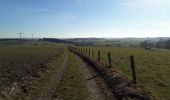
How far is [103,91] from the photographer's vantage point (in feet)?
49.1

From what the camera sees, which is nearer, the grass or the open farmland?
the grass

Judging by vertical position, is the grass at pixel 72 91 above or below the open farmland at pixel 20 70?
above

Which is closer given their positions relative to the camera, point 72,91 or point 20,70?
point 72,91

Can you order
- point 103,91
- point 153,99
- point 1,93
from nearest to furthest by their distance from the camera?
point 153,99 < point 1,93 < point 103,91

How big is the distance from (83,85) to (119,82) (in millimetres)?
2334

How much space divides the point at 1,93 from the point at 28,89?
2.16 meters

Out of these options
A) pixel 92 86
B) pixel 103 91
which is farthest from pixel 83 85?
pixel 103 91

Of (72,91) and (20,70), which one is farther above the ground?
(72,91)

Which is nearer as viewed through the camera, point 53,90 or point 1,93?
point 1,93

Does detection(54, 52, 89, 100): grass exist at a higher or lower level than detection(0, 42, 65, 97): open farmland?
higher

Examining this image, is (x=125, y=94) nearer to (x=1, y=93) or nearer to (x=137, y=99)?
(x=137, y=99)

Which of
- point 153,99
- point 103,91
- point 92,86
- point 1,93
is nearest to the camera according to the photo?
point 153,99

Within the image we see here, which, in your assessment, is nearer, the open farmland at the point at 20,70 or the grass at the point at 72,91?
the grass at the point at 72,91

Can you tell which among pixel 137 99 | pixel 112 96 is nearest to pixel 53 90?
pixel 112 96
